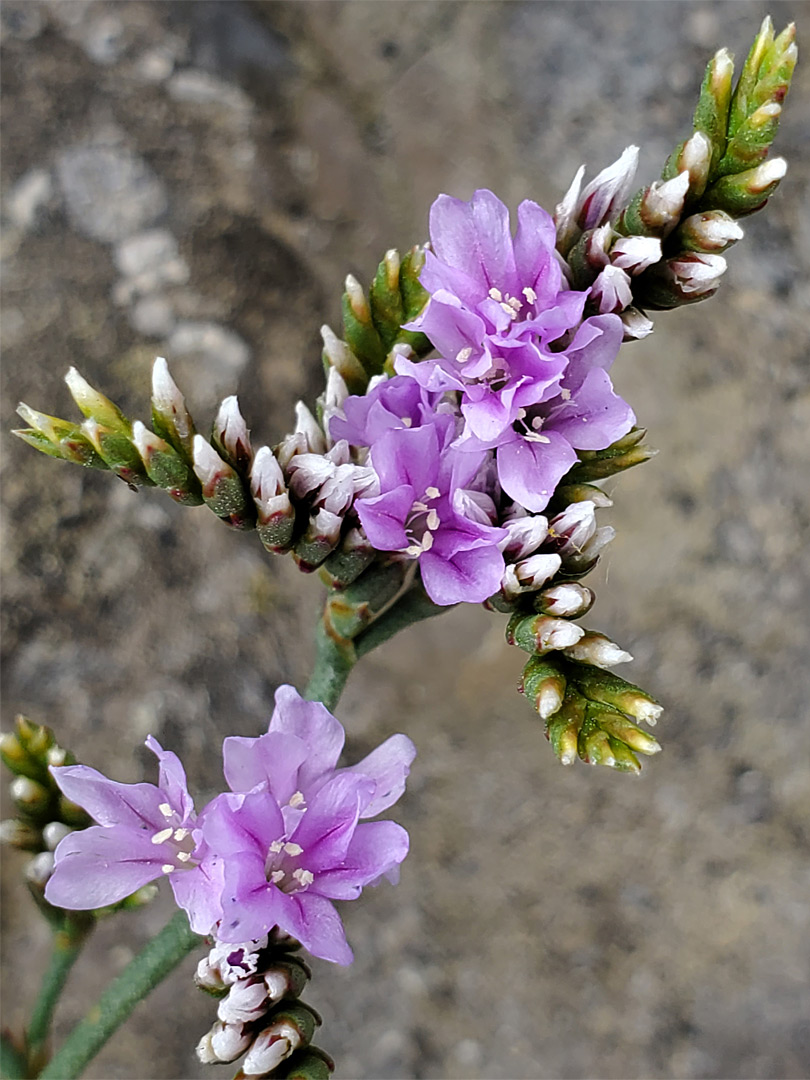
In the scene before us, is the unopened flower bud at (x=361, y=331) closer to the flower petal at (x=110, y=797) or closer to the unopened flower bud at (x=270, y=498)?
the unopened flower bud at (x=270, y=498)

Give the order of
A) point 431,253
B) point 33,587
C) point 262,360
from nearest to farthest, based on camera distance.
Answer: point 431,253
point 33,587
point 262,360

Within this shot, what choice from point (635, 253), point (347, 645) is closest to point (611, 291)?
point (635, 253)

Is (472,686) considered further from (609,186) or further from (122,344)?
(609,186)

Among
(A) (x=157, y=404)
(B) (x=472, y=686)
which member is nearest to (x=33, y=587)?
(B) (x=472, y=686)

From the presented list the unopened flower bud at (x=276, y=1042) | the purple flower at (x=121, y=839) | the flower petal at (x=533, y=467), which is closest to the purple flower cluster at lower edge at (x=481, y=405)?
the flower petal at (x=533, y=467)

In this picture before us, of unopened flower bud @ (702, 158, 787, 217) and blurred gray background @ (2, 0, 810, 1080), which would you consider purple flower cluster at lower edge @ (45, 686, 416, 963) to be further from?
blurred gray background @ (2, 0, 810, 1080)
